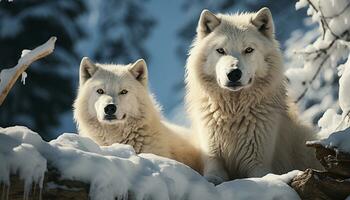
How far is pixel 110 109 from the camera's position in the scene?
739 cm

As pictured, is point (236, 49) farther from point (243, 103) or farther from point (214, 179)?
point (214, 179)

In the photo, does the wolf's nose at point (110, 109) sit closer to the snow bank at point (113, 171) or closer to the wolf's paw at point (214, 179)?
the wolf's paw at point (214, 179)

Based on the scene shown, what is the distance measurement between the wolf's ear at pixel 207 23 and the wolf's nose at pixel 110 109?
44.3 inches

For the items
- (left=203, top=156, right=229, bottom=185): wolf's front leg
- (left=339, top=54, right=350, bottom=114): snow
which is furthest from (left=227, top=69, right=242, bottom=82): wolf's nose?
(left=339, top=54, right=350, bottom=114): snow

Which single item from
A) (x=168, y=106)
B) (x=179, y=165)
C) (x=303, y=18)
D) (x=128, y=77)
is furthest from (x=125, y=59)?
(x=179, y=165)

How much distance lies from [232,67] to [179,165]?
157cm

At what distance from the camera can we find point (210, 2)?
3156 cm

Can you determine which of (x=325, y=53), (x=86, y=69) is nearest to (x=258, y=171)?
(x=86, y=69)

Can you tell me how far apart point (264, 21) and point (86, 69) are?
201cm

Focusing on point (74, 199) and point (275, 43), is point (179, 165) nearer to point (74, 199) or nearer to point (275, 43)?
point (74, 199)

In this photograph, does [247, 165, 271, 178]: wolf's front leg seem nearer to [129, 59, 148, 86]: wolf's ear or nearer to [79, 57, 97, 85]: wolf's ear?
[129, 59, 148, 86]: wolf's ear

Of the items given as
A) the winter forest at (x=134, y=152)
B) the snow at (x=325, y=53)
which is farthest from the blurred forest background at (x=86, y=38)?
the snow at (x=325, y=53)

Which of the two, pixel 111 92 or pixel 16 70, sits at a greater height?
pixel 16 70

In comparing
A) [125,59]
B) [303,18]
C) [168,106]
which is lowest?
[168,106]
